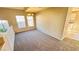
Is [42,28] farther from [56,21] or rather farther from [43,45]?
[43,45]

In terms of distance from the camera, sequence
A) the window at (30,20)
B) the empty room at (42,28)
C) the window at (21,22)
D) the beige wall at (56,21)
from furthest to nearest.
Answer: the window at (30,20)
the window at (21,22)
the beige wall at (56,21)
the empty room at (42,28)

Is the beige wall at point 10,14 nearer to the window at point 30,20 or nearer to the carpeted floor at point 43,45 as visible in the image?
the window at point 30,20

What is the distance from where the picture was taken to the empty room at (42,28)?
3508mm

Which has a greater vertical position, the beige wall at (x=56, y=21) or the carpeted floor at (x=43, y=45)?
the beige wall at (x=56, y=21)

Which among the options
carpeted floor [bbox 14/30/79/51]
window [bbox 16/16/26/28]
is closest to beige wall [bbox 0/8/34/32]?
window [bbox 16/16/26/28]

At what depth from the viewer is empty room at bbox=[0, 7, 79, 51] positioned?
11.5 ft

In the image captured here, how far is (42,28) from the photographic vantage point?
654cm

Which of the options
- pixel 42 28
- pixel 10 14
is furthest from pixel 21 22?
pixel 42 28

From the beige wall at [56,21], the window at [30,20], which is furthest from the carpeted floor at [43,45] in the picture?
the window at [30,20]

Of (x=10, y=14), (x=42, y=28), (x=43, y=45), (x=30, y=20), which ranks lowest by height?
(x=43, y=45)

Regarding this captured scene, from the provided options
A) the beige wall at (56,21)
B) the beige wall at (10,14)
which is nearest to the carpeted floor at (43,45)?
the beige wall at (56,21)

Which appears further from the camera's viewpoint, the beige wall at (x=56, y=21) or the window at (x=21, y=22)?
the window at (x=21, y=22)

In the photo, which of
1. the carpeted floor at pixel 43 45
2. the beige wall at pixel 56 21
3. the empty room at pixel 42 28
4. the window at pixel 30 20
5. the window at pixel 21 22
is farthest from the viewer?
the window at pixel 30 20
